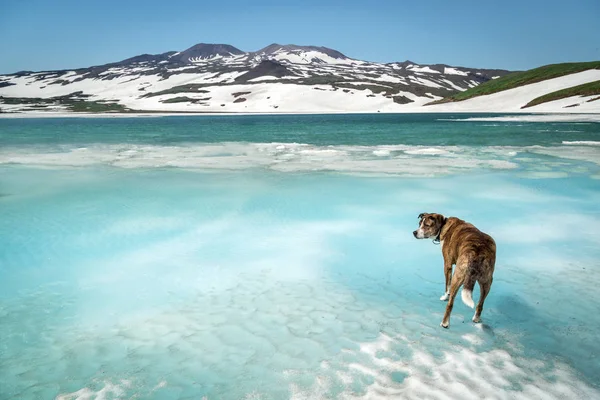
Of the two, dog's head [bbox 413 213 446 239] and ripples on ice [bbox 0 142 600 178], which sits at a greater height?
dog's head [bbox 413 213 446 239]

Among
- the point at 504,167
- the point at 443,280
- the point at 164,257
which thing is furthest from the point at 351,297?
the point at 504,167

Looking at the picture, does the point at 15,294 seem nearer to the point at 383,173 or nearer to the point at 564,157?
the point at 383,173

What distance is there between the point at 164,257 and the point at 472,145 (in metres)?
28.9

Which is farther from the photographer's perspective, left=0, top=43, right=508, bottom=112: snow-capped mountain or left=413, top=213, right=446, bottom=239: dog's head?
left=0, top=43, right=508, bottom=112: snow-capped mountain

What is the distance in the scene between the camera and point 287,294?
24.3 feet

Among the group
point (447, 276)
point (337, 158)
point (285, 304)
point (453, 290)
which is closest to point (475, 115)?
point (337, 158)

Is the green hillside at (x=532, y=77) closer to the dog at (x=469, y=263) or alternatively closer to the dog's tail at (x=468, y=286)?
the dog at (x=469, y=263)

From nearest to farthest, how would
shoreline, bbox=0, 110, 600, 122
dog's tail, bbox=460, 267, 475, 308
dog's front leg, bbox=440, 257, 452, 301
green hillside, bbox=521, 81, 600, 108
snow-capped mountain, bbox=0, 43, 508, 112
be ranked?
dog's tail, bbox=460, 267, 475, 308 → dog's front leg, bbox=440, 257, 452, 301 → shoreline, bbox=0, 110, 600, 122 → green hillside, bbox=521, 81, 600, 108 → snow-capped mountain, bbox=0, 43, 508, 112

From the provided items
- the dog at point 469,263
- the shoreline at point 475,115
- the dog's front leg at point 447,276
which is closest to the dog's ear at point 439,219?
the dog at point 469,263

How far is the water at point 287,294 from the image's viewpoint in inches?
201

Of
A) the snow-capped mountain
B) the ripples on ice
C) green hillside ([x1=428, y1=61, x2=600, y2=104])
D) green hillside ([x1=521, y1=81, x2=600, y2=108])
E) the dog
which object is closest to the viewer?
the dog

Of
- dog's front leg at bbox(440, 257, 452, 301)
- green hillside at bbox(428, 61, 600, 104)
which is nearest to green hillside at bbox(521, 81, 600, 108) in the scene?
green hillside at bbox(428, 61, 600, 104)

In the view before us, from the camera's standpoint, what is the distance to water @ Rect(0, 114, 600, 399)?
5.11 meters

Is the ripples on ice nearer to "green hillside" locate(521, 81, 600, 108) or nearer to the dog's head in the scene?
the dog's head
